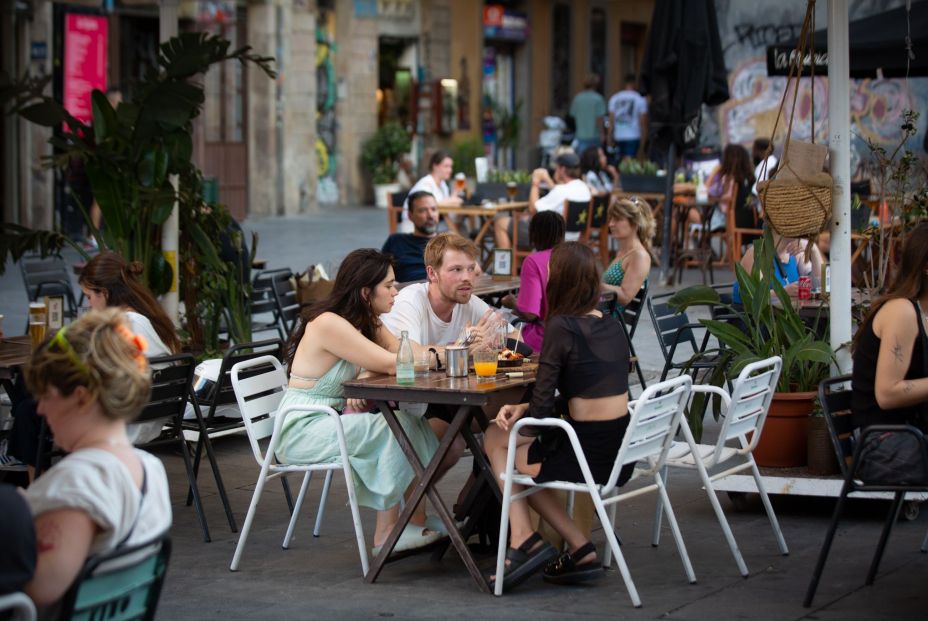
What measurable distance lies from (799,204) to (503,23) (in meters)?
24.5

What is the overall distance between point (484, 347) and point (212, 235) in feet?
14.6

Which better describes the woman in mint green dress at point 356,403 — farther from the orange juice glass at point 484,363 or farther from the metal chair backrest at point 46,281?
the metal chair backrest at point 46,281

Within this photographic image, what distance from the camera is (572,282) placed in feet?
18.5

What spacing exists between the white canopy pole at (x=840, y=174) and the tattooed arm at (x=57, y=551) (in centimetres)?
434

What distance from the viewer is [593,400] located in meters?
5.53

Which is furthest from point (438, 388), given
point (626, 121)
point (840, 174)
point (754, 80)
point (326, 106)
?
point (326, 106)

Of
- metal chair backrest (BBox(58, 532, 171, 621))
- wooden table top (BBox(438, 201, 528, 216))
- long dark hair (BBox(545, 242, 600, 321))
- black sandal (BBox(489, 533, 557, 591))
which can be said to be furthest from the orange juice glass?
wooden table top (BBox(438, 201, 528, 216))

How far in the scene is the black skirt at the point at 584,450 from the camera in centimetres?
549

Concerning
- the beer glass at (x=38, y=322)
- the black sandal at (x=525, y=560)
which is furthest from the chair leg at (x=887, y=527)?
the beer glass at (x=38, y=322)

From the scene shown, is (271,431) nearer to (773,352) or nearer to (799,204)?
(773,352)

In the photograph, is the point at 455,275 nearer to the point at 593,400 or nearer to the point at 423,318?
the point at 423,318

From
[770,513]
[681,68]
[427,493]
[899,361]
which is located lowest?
[770,513]

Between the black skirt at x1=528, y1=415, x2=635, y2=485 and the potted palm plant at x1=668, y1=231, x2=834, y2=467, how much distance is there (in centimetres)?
140

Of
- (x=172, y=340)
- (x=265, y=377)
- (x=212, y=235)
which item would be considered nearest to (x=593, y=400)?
(x=265, y=377)
